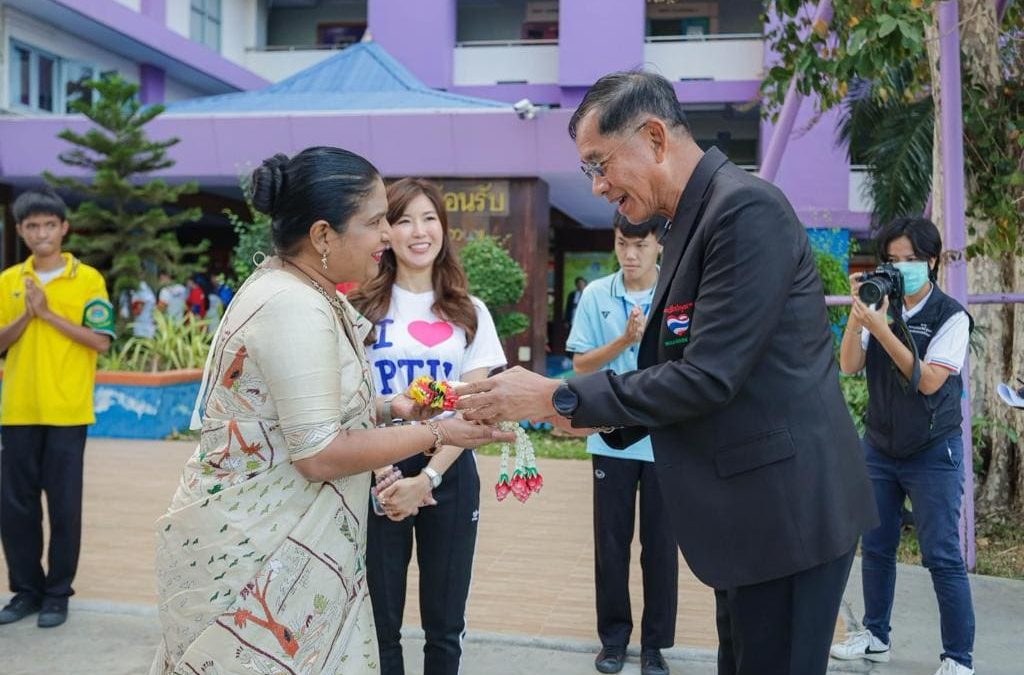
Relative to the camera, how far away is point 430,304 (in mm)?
3393

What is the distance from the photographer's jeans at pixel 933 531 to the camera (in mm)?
3811

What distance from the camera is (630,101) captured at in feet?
7.43

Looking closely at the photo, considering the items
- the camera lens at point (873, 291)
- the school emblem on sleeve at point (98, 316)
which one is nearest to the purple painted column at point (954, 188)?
the camera lens at point (873, 291)

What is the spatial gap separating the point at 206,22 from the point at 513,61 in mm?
7405

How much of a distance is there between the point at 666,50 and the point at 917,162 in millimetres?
13736

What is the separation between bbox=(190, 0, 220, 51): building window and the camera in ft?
76.6

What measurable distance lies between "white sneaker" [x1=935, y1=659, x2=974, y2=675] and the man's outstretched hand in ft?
7.82

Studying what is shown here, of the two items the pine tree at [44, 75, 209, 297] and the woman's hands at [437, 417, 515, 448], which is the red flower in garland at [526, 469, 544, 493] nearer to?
the woman's hands at [437, 417, 515, 448]

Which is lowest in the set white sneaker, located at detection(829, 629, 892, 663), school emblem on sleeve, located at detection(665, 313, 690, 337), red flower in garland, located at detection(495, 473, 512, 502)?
white sneaker, located at detection(829, 629, 892, 663)

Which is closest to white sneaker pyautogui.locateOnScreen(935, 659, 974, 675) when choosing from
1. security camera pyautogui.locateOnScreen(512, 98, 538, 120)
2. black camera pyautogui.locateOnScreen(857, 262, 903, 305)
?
black camera pyautogui.locateOnScreen(857, 262, 903, 305)

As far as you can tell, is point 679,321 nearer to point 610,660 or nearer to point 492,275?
point 610,660

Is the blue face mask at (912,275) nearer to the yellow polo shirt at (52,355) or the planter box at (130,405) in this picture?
the yellow polo shirt at (52,355)

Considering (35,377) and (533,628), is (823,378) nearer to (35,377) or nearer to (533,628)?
(533,628)

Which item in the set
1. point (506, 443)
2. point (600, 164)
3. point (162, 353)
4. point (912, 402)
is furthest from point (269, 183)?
point (162, 353)
